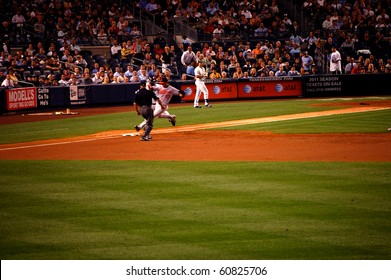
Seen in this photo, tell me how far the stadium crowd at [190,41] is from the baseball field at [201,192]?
9216 mm

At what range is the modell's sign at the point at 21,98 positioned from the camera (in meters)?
31.1

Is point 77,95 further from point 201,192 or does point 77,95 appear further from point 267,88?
point 201,192

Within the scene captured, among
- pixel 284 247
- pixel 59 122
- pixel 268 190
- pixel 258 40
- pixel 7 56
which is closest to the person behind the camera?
pixel 284 247

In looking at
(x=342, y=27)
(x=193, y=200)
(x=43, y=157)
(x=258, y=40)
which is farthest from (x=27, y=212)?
(x=342, y=27)

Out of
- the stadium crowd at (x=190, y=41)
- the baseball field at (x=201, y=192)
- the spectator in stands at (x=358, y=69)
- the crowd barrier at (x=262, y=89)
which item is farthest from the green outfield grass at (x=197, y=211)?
the spectator in stands at (x=358, y=69)

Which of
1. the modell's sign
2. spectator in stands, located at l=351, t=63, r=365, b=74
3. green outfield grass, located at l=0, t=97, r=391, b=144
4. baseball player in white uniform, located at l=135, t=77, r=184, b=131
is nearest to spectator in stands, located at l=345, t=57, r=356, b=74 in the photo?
spectator in stands, located at l=351, t=63, r=365, b=74

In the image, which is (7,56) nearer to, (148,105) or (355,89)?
(148,105)

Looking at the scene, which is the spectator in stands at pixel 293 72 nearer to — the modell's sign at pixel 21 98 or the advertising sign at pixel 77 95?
the advertising sign at pixel 77 95

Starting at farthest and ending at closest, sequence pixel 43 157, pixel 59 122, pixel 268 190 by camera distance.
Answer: pixel 59 122 < pixel 43 157 < pixel 268 190

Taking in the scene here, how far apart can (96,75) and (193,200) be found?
2120cm

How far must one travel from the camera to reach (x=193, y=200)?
13555 mm

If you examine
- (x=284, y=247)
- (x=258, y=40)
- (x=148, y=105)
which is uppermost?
(x=258, y=40)

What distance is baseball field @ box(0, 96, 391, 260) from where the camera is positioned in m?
10.6

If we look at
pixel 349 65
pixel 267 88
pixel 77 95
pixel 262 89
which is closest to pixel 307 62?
pixel 349 65
